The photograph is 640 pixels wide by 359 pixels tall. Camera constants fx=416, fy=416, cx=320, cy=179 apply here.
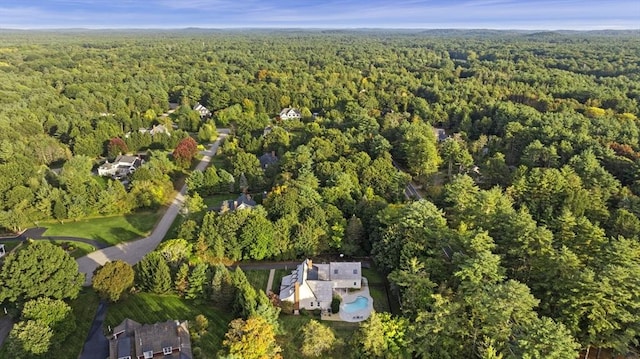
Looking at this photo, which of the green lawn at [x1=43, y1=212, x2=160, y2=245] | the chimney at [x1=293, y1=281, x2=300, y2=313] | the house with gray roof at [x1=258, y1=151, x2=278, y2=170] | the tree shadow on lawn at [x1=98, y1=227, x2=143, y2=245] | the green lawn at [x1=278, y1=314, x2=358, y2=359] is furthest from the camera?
the house with gray roof at [x1=258, y1=151, x2=278, y2=170]

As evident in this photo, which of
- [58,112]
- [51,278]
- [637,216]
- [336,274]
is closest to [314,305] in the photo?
[336,274]

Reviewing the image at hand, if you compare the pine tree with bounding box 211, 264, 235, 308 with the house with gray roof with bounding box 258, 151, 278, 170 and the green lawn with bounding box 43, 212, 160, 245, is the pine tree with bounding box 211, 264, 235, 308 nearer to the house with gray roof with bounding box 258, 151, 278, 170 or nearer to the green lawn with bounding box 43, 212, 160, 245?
the green lawn with bounding box 43, 212, 160, 245

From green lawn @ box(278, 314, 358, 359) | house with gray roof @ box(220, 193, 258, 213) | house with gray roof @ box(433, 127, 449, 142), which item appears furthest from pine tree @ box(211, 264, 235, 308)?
house with gray roof @ box(433, 127, 449, 142)

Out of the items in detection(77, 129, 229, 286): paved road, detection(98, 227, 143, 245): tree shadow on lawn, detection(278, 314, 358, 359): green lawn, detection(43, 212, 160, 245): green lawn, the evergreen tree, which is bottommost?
detection(278, 314, 358, 359): green lawn

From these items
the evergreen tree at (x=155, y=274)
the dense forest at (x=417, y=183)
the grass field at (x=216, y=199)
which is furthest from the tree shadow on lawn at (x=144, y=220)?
the evergreen tree at (x=155, y=274)

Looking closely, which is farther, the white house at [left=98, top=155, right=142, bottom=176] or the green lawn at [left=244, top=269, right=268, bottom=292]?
the white house at [left=98, top=155, right=142, bottom=176]

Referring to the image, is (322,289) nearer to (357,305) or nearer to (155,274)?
(357,305)

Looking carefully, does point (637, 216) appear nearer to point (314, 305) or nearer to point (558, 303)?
point (558, 303)
